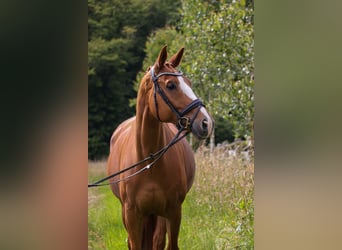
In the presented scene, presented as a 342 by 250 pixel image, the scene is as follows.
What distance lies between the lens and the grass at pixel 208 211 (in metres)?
3.96

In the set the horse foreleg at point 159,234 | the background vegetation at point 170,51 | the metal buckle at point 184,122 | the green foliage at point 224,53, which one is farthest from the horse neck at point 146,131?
the background vegetation at point 170,51

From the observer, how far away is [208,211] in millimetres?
4699

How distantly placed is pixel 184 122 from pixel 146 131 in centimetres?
32

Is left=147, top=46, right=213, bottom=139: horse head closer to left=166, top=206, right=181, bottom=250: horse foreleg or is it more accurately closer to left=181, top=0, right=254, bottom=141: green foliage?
left=166, top=206, right=181, bottom=250: horse foreleg

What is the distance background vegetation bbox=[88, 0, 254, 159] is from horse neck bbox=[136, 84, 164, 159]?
1.87 metres

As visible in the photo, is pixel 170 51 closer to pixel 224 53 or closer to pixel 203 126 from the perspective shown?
pixel 224 53

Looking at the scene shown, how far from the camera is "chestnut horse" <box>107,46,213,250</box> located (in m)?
2.71

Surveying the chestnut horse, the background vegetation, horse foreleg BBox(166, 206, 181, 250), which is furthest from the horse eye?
the background vegetation

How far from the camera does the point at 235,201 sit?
4465 millimetres

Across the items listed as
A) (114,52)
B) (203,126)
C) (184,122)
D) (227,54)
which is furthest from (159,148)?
(114,52)

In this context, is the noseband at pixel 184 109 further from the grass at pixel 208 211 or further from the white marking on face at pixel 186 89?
the grass at pixel 208 211
